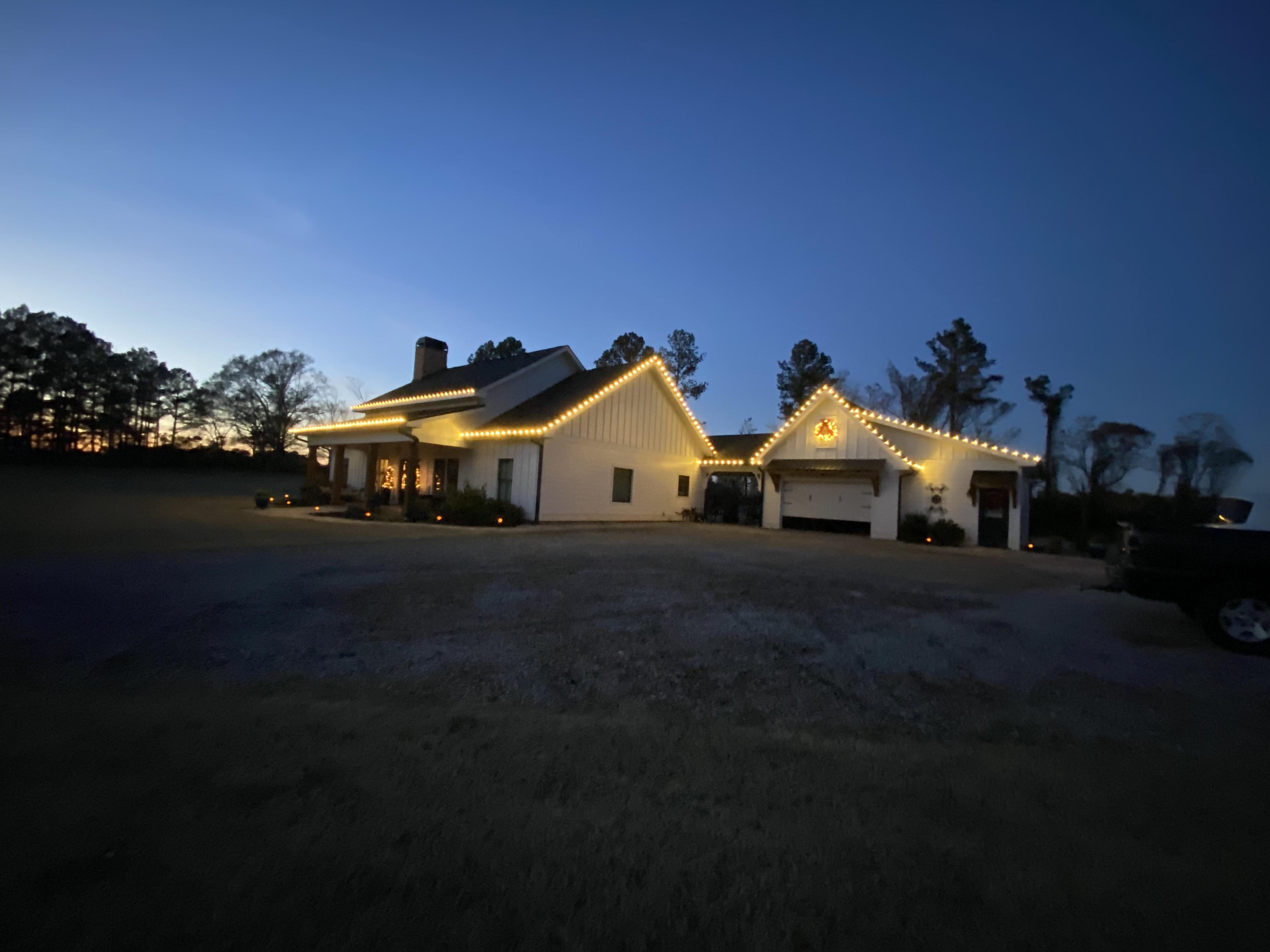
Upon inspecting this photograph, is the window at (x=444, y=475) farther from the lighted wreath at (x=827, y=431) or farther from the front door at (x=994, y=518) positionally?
the front door at (x=994, y=518)

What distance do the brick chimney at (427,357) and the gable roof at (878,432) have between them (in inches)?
602

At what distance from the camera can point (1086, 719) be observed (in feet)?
12.0

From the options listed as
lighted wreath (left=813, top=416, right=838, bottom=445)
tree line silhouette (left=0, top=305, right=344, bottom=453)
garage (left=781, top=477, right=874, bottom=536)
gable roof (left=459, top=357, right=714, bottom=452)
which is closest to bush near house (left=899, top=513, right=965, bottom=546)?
garage (left=781, top=477, right=874, bottom=536)

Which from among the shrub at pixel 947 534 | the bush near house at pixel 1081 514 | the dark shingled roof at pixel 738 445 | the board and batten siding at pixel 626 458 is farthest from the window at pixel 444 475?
the bush near house at pixel 1081 514

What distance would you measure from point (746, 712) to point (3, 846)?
3316 mm

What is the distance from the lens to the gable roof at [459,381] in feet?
68.5

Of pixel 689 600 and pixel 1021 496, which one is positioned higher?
pixel 1021 496

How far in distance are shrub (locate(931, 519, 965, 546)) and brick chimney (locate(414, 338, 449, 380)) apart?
21128 millimetres

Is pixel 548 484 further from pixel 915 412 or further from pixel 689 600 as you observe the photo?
pixel 915 412

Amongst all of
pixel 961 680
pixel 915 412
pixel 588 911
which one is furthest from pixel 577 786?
pixel 915 412

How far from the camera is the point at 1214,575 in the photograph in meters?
5.56

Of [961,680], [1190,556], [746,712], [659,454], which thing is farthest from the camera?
[659,454]

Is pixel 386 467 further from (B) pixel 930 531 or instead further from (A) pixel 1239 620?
(A) pixel 1239 620

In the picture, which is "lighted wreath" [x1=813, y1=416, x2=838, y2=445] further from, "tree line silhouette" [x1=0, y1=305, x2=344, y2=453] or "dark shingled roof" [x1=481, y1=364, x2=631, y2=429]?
"tree line silhouette" [x1=0, y1=305, x2=344, y2=453]
